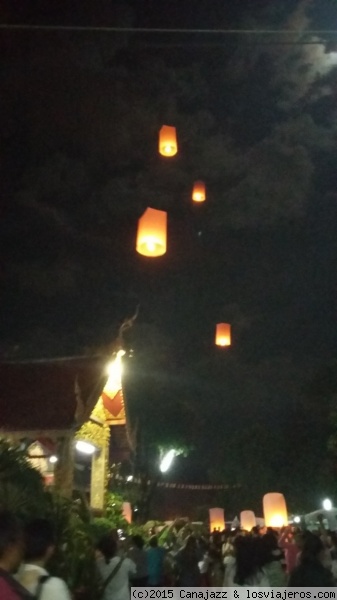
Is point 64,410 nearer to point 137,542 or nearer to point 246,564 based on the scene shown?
point 137,542

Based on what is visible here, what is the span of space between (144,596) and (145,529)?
9.05 m

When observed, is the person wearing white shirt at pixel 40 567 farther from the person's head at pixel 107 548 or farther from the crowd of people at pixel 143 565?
the person's head at pixel 107 548

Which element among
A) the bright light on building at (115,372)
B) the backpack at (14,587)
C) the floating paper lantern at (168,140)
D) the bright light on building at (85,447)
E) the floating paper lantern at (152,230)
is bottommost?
the backpack at (14,587)

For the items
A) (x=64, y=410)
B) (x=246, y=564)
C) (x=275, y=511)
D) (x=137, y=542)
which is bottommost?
(x=246, y=564)

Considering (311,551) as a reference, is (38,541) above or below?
below

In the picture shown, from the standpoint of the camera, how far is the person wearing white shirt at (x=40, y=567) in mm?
3178

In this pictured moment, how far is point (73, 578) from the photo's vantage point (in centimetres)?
766

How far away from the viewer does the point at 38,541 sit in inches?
144

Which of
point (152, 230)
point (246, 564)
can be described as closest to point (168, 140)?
point (152, 230)

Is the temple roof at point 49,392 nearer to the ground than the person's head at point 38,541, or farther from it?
farther from it

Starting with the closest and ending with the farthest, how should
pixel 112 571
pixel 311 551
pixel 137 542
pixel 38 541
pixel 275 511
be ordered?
pixel 38 541 → pixel 311 551 → pixel 112 571 → pixel 137 542 → pixel 275 511

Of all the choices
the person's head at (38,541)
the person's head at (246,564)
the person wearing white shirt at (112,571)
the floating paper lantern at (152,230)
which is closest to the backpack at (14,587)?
the person's head at (38,541)

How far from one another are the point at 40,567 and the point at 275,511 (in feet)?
53.6

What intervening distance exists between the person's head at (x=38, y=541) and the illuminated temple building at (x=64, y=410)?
5.47 metres
